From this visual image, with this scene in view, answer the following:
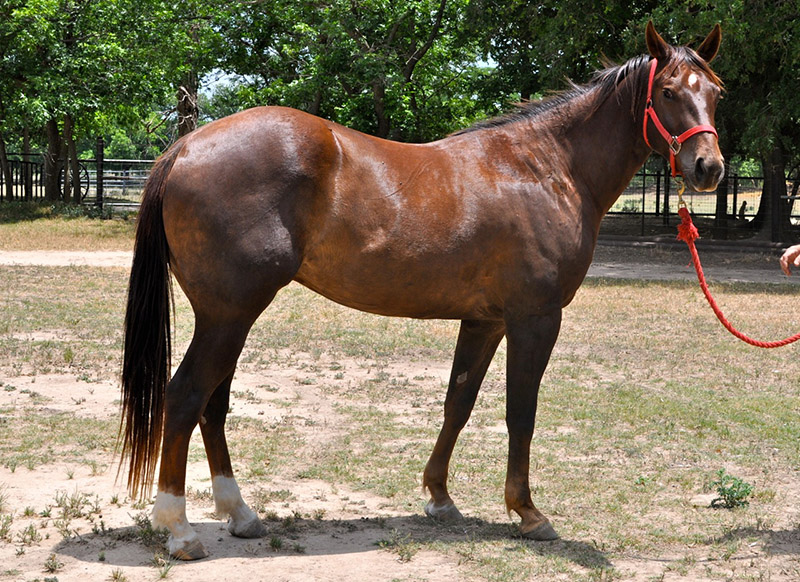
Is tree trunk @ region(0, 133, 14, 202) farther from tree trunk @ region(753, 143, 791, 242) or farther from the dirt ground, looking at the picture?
the dirt ground

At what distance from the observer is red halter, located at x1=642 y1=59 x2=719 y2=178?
13.9ft

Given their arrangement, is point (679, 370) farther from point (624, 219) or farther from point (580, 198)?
point (624, 219)

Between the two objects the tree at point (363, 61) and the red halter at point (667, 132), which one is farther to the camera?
the tree at point (363, 61)

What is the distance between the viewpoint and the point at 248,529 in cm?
426

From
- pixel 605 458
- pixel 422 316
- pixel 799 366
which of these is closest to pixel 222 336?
pixel 422 316

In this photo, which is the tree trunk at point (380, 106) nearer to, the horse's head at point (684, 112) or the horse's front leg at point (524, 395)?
the horse's head at point (684, 112)

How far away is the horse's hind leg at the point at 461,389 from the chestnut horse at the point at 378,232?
0.02 metres

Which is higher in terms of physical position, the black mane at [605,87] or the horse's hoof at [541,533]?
the black mane at [605,87]

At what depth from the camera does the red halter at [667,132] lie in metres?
4.22

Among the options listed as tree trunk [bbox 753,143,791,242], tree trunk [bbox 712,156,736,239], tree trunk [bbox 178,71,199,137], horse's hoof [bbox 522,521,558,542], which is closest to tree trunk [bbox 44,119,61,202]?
tree trunk [bbox 178,71,199,137]

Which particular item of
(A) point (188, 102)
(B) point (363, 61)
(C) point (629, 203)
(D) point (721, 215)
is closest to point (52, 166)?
(A) point (188, 102)

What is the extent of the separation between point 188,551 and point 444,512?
134cm

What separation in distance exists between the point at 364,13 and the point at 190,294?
19.2m

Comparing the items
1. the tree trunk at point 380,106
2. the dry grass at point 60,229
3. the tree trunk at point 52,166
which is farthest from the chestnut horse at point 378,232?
the tree trunk at point 52,166
